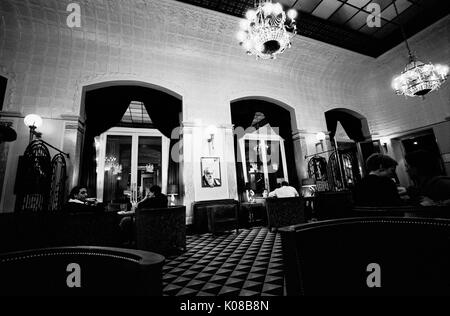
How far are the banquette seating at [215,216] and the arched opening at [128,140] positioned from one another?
4.11ft

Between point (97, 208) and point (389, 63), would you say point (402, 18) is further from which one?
point (97, 208)

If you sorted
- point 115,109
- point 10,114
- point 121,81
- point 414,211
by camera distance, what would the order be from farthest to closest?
point 115,109
point 121,81
point 10,114
point 414,211

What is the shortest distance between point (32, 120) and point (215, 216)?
4.89 metres

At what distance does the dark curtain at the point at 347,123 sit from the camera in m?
9.33

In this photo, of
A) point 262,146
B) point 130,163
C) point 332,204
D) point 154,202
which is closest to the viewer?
point 154,202

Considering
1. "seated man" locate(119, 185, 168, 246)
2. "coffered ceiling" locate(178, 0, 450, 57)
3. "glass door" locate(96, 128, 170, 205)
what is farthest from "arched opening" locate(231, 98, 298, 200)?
"glass door" locate(96, 128, 170, 205)

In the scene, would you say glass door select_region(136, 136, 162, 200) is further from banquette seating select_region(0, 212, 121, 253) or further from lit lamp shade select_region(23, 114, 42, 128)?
banquette seating select_region(0, 212, 121, 253)

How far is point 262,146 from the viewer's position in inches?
459

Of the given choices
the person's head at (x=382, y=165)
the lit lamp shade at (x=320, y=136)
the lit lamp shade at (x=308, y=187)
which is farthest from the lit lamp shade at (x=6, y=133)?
the lit lamp shade at (x=320, y=136)

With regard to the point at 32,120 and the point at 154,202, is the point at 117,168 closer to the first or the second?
the point at 32,120

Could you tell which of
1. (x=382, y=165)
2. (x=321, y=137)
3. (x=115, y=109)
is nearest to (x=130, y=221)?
(x=115, y=109)

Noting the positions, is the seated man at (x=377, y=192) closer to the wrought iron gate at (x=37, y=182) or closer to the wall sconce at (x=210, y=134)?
the wall sconce at (x=210, y=134)

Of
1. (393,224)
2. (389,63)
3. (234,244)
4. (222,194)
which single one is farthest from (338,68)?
(393,224)

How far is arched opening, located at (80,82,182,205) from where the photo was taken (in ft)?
21.3
